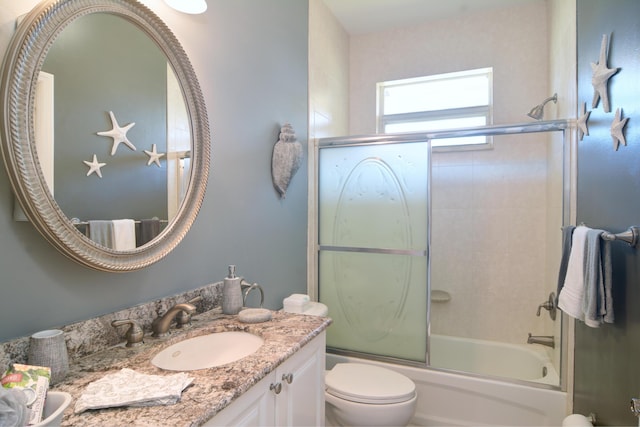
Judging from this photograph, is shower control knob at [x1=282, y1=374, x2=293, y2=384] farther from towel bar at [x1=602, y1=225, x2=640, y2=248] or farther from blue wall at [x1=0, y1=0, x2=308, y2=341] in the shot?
towel bar at [x1=602, y1=225, x2=640, y2=248]

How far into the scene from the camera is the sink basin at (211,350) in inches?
47.5

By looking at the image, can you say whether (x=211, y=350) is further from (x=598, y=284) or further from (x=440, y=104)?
(x=440, y=104)

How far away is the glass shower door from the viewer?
2277 mm

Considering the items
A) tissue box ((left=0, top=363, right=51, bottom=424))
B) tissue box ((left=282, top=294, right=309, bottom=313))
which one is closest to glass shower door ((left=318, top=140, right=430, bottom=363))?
tissue box ((left=282, top=294, right=309, bottom=313))

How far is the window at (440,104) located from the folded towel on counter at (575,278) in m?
1.54

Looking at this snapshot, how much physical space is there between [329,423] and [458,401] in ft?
2.72

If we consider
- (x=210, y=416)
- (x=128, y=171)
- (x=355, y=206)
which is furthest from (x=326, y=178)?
(x=210, y=416)

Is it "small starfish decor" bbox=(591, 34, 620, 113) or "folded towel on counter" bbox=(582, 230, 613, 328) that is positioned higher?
"small starfish decor" bbox=(591, 34, 620, 113)

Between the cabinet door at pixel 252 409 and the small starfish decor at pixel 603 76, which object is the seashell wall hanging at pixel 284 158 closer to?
the cabinet door at pixel 252 409

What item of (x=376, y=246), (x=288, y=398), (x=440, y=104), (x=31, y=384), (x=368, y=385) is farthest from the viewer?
(x=440, y=104)

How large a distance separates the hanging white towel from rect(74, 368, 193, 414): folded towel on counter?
40 cm

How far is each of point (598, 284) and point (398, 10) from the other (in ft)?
8.26

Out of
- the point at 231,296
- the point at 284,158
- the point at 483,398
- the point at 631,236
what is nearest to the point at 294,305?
the point at 231,296

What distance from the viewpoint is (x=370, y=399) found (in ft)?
5.90
